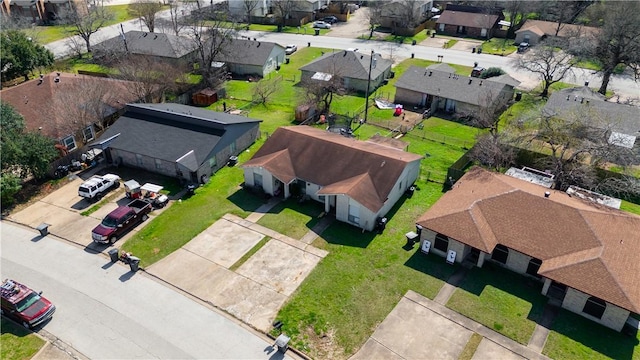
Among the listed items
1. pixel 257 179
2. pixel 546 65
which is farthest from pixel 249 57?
pixel 546 65

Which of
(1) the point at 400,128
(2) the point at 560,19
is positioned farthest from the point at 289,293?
(2) the point at 560,19

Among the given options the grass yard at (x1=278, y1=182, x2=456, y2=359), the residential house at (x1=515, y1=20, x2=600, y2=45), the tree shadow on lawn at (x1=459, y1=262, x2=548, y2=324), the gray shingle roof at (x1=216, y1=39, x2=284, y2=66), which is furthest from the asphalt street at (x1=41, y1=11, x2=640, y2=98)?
the grass yard at (x1=278, y1=182, x2=456, y2=359)

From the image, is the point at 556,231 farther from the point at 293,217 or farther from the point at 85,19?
the point at 85,19

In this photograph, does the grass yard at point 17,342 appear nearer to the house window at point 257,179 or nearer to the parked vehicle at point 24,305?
the parked vehicle at point 24,305

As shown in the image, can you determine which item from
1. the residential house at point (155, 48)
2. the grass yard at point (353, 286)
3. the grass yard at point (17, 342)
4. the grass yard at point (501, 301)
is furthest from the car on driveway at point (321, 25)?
the grass yard at point (17, 342)

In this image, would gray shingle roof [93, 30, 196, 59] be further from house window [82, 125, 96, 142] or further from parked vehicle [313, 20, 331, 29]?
parked vehicle [313, 20, 331, 29]

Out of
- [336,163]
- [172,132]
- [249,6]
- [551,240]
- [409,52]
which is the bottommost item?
[551,240]
